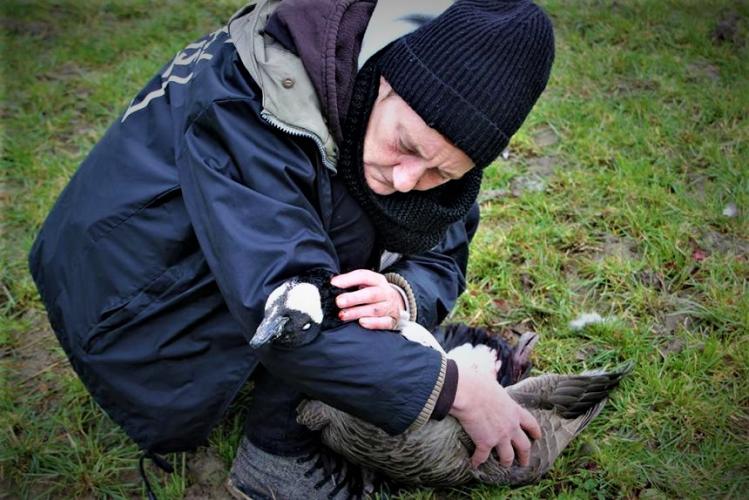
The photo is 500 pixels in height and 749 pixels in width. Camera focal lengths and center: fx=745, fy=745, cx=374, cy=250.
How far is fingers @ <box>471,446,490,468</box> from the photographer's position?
7.55ft

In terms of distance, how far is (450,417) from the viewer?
227cm

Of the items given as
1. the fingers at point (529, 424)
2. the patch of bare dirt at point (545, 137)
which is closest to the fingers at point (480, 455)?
the fingers at point (529, 424)

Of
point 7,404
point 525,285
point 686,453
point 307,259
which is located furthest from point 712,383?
point 7,404

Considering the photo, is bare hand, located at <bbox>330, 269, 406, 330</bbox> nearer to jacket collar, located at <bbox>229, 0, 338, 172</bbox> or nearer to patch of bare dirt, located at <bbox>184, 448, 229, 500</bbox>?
jacket collar, located at <bbox>229, 0, 338, 172</bbox>

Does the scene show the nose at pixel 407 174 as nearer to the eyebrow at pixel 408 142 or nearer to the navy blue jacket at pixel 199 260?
the eyebrow at pixel 408 142

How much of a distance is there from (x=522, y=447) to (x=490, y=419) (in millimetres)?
188

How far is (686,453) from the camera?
2635 mm

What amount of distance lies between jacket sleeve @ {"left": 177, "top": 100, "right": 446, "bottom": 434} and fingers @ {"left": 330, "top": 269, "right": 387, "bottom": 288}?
37 millimetres

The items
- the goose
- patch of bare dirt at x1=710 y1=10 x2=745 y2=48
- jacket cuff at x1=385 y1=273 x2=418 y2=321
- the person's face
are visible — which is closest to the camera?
the goose

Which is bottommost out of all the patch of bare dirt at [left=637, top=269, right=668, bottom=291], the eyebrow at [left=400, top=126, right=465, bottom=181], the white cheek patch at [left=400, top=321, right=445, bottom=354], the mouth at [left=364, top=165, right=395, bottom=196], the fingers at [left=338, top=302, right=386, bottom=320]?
the patch of bare dirt at [left=637, top=269, right=668, bottom=291]

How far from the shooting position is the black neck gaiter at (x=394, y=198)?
204 centimetres

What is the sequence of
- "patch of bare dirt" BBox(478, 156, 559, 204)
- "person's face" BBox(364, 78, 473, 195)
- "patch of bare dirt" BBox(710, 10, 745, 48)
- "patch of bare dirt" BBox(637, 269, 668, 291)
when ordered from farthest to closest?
"patch of bare dirt" BBox(710, 10, 745, 48)
"patch of bare dirt" BBox(478, 156, 559, 204)
"patch of bare dirt" BBox(637, 269, 668, 291)
"person's face" BBox(364, 78, 473, 195)

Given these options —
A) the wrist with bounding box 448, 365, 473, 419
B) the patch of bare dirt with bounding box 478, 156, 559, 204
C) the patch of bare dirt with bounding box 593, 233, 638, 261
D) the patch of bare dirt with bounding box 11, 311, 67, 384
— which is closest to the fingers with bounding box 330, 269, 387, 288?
the wrist with bounding box 448, 365, 473, 419

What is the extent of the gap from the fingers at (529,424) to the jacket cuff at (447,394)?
38 cm
